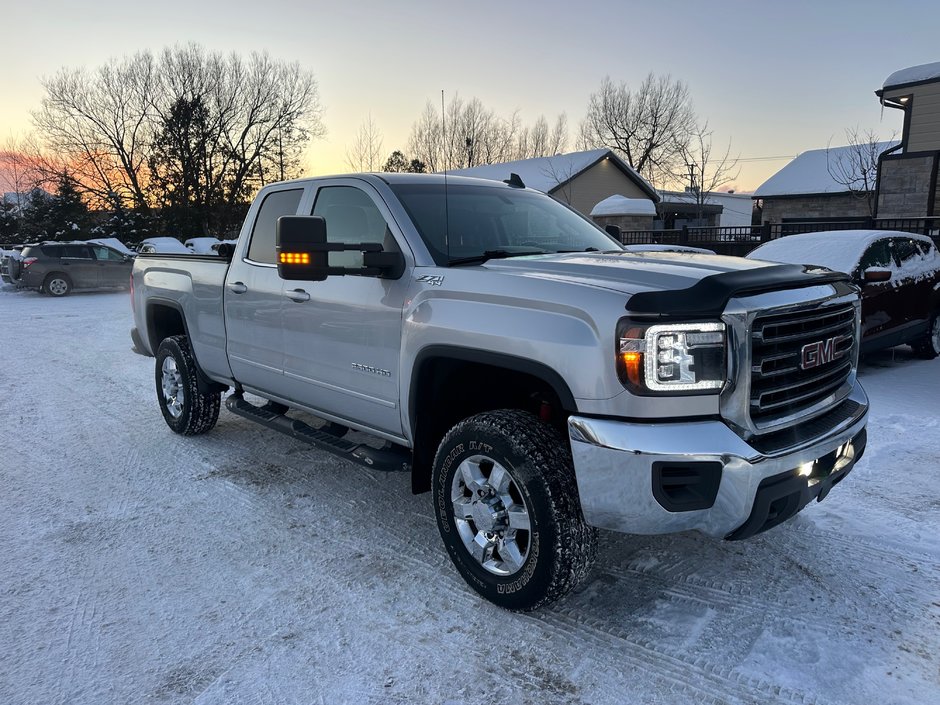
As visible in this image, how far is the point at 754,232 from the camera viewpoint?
55.3 ft

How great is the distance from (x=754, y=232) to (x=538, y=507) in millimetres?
16112

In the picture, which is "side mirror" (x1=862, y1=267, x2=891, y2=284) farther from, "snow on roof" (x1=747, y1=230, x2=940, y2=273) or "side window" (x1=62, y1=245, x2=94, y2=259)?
"side window" (x1=62, y1=245, x2=94, y2=259)

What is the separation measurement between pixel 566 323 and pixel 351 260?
1647 mm

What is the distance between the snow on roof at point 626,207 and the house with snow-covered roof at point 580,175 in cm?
710

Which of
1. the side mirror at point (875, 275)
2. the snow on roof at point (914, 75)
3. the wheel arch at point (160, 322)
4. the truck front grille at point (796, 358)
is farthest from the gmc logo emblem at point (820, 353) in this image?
the snow on roof at point (914, 75)

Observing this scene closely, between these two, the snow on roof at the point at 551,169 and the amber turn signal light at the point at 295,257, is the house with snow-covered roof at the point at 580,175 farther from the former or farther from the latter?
the amber turn signal light at the point at 295,257

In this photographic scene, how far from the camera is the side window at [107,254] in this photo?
20.7 metres

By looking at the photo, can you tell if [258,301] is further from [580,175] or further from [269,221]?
[580,175]

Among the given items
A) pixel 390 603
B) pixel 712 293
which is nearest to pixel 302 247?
pixel 390 603

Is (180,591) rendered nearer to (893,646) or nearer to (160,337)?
(893,646)

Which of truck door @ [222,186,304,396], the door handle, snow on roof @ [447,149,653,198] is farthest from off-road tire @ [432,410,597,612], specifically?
snow on roof @ [447,149,653,198]

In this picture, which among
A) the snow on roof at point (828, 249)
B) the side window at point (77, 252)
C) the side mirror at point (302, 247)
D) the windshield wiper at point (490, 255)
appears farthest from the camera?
the side window at point (77, 252)

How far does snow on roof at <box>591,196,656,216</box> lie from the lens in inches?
931

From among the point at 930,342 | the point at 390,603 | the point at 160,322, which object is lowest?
the point at 390,603
